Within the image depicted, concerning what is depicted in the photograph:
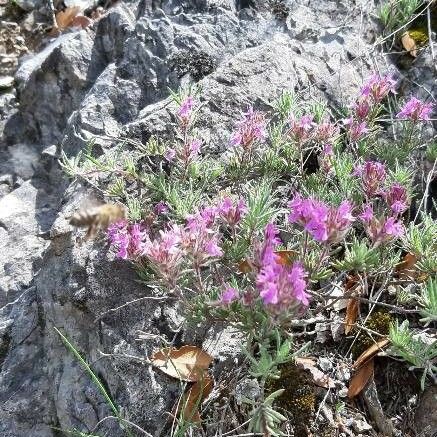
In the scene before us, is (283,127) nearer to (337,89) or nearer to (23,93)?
(337,89)

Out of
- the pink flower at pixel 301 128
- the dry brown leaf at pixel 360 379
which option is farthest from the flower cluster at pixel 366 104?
the dry brown leaf at pixel 360 379

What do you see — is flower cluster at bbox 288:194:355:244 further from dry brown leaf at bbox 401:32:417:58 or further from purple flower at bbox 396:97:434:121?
dry brown leaf at bbox 401:32:417:58

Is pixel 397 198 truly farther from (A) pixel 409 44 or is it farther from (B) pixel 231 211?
(A) pixel 409 44

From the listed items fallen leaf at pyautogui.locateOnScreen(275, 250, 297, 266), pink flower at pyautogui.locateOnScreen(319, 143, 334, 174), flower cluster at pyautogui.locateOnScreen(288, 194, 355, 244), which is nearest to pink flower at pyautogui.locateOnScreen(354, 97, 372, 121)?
pink flower at pyautogui.locateOnScreen(319, 143, 334, 174)

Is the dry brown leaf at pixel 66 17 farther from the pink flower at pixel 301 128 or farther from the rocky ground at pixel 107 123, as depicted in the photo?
the pink flower at pixel 301 128

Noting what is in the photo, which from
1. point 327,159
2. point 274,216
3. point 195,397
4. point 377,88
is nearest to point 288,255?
point 274,216

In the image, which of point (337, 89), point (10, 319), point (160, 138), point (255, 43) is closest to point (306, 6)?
point (255, 43)
